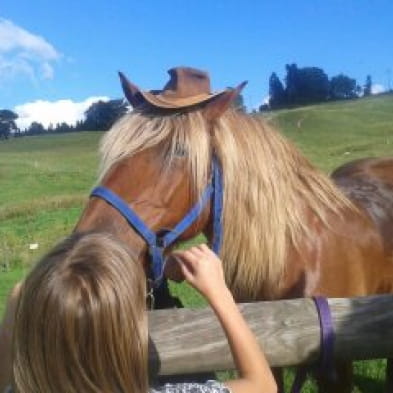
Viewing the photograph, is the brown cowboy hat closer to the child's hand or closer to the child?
the child's hand

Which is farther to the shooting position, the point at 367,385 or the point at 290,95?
the point at 290,95

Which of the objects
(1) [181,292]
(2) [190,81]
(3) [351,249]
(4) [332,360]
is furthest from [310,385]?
(1) [181,292]

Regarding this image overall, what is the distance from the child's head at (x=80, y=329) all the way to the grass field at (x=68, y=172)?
5.82 feet

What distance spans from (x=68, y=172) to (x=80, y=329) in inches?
1665

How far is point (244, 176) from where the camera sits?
3.07 m

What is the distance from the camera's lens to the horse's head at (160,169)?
277cm

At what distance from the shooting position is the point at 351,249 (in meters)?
3.28

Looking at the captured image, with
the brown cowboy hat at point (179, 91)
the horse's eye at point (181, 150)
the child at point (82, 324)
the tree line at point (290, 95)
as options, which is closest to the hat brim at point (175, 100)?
the brown cowboy hat at point (179, 91)

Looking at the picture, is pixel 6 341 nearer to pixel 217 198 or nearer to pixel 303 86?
pixel 217 198

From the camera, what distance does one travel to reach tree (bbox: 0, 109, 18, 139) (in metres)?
112

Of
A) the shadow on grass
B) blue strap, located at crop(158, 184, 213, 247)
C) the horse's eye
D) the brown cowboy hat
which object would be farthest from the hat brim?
the shadow on grass

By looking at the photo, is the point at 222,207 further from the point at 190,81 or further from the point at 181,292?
the point at 181,292

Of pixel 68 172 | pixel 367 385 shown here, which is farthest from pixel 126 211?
pixel 68 172

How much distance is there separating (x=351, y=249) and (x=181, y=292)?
6.35 m
